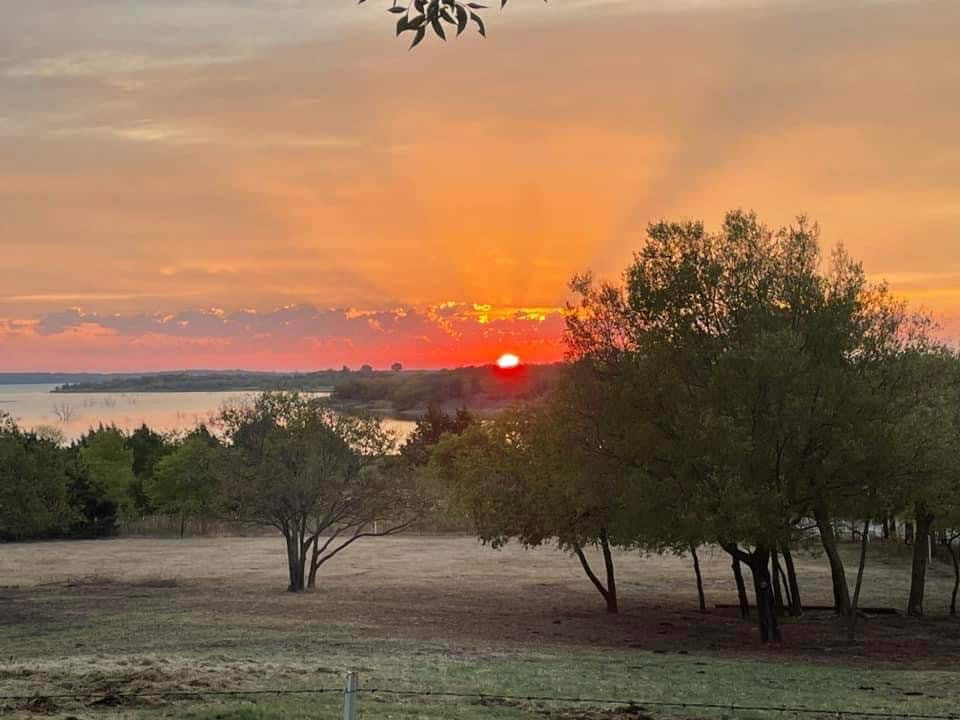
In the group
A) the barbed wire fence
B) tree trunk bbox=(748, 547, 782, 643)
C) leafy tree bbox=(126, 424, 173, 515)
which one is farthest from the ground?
leafy tree bbox=(126, 424, 173, 515)

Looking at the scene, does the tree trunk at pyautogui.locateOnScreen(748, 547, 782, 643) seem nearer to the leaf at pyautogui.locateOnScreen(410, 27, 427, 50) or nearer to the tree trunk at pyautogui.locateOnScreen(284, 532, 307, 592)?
the tree trunk at pyautogui.locateOnScreen(284, 532, 307, 592)

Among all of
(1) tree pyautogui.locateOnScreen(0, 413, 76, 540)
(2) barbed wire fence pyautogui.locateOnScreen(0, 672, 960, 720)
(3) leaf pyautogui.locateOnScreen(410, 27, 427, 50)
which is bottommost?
(2) barbed wire fence pyautogui.locateOnScreen(0, 672, 960, 720)

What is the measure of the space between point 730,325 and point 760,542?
19.2 ft

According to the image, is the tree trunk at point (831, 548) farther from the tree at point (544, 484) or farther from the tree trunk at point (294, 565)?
the tree trunk at point (294, 565)

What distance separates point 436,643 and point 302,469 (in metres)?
15.6

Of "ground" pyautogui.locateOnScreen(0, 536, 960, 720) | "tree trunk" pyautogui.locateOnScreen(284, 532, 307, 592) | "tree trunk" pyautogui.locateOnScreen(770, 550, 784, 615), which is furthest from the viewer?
"tree trunk" pyautogui.locateOnScreen(284, 532, 307, 592)

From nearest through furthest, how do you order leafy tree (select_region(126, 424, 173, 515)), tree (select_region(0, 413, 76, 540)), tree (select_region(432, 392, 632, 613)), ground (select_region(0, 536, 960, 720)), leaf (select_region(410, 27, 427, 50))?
1. leaf (select_region(410, 27, 427, 50))
2. ground (select_region(0, 536, 960, 720))
3. tree (select_region(432, 392, 632, 613))
4. tree (select_region(0, 413, 76, 540))
5. leafy tree (select_region(126, 424, 173, 515))

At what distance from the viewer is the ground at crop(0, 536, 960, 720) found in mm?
13766

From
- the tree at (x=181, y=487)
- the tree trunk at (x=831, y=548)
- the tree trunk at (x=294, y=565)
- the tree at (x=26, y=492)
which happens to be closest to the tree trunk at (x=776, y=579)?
the tree trunk at (x=831, y=548)

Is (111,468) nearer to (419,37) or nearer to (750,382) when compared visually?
(750,382)

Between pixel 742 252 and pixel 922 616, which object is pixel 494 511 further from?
pixel 922 616

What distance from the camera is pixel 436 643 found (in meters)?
23.1

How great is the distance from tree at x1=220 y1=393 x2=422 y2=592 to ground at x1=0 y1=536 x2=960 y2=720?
121 inches

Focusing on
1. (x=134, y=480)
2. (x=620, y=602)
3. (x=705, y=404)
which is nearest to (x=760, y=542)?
(x=705, y=404)
